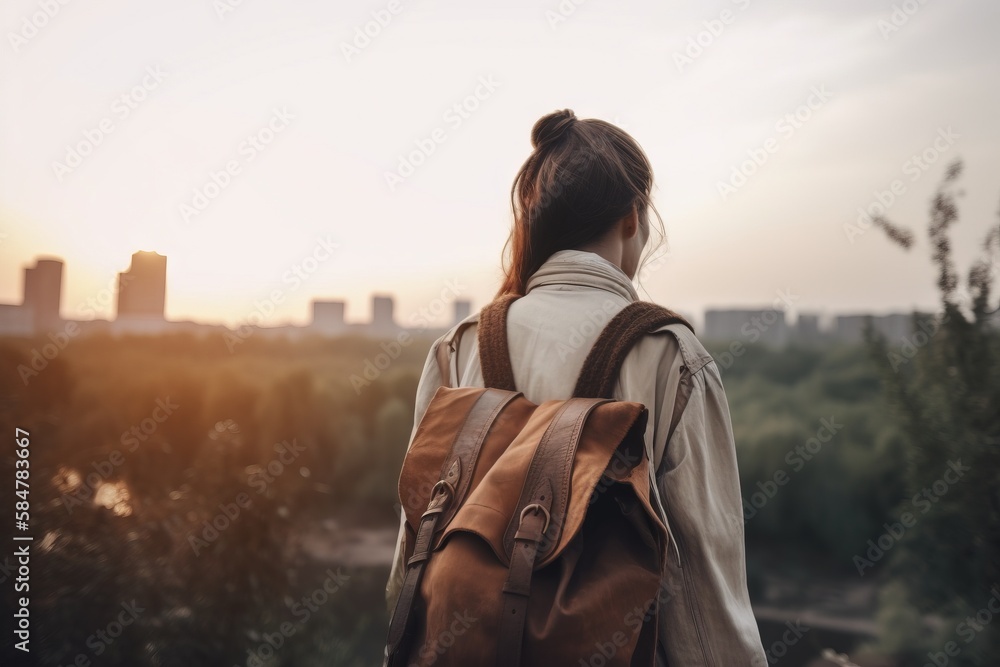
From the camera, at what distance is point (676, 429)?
0.96m

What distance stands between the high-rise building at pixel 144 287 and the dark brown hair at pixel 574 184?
1766mm

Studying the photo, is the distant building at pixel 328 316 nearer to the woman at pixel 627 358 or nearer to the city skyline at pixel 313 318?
the city skyline at pixel 313 318

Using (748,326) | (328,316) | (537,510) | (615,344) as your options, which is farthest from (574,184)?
(748,326)

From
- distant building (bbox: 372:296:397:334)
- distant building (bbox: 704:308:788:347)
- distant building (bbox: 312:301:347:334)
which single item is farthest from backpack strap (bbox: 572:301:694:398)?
distant building (bbox: 704:308:788:347)

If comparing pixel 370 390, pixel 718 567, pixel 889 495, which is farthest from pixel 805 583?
pixel 718 567

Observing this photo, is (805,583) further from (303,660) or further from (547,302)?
(547,302)

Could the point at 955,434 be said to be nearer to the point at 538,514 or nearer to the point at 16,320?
the point at 538,514

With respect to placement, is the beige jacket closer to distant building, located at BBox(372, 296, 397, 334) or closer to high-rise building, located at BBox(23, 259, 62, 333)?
high-rise building, located at BBox(23, 259, 62, 333)

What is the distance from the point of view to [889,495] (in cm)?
396

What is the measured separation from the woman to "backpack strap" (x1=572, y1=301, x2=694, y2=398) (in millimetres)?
19

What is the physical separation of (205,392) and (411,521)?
2.37 metres

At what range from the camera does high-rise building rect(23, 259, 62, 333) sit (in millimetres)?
2553

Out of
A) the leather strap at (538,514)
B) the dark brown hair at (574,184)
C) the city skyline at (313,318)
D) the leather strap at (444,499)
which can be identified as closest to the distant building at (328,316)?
the city skyline at (313,318)

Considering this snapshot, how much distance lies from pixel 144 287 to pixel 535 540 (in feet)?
7.32
